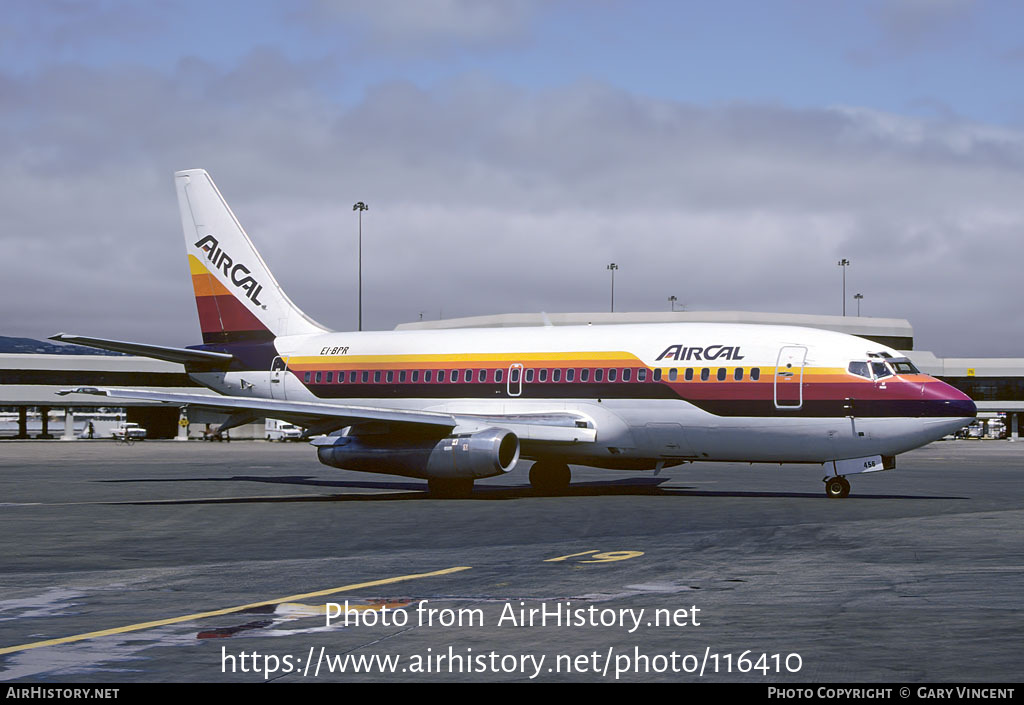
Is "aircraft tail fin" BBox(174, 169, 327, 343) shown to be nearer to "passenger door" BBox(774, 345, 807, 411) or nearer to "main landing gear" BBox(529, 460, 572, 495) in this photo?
"main landing gear" BBox(529, 460, 572, 495)

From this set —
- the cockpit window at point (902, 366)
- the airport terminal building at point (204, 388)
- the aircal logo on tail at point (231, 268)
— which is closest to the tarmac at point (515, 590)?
the cockpit window at point (902, 366)

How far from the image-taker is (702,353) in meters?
33.3

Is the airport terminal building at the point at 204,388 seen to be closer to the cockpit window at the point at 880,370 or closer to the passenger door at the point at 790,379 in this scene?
the passenger door at the point at 790,379

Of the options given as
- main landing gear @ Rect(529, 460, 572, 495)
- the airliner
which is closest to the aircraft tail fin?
the airliner

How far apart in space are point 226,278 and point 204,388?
97731 millimetres

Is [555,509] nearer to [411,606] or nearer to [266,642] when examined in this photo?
[411,606]

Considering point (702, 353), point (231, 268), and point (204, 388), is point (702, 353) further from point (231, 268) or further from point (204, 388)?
point (204, 388)

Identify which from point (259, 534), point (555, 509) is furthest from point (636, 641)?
point (555, 509)

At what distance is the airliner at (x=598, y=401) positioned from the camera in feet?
102

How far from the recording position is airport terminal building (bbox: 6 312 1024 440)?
13312 centimetres

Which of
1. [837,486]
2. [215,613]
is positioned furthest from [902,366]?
[215,613]

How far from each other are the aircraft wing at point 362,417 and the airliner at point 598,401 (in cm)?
5

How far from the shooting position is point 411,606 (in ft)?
43.1

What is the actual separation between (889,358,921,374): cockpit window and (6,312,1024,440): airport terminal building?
Answer: 95195 mm
